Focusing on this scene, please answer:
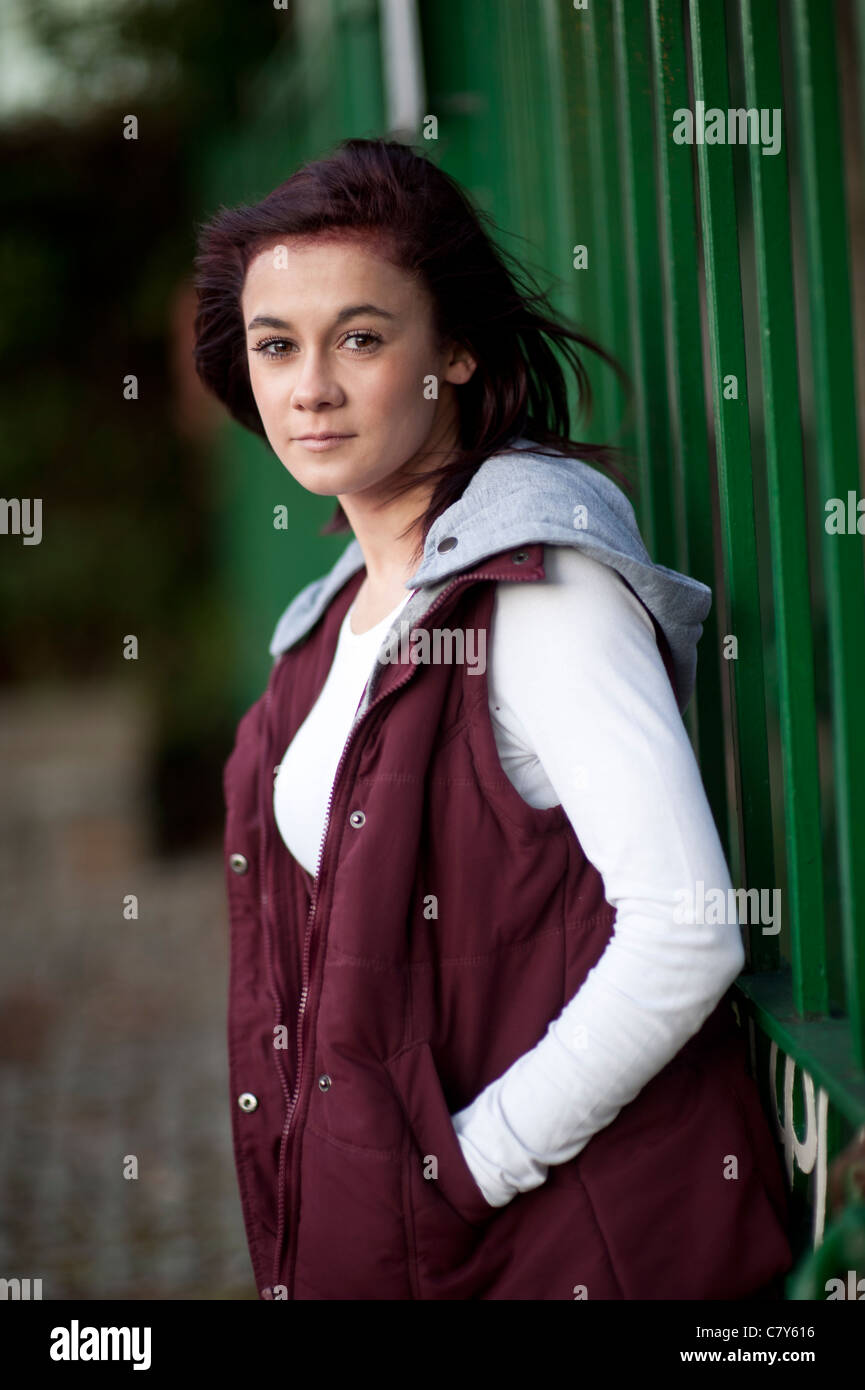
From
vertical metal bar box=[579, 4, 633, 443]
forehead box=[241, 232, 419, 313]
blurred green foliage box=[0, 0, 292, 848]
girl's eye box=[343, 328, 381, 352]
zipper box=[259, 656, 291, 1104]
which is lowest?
zipper box=[259, 656, 291, 1104]

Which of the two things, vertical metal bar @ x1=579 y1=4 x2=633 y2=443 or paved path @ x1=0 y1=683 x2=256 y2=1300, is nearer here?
vertical metal bar @ x1=579 y1=4 x2=633 y2=443

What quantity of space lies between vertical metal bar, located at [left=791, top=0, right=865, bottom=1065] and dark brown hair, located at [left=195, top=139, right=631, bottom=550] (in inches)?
21.6

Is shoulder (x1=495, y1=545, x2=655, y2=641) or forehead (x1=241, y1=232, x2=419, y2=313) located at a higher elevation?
forehead (x1=241, y1=232, x2=419, y2=313)

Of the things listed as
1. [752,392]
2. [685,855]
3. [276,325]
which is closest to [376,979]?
[685,855]

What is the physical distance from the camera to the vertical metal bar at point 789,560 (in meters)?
1.70

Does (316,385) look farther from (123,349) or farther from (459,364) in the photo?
(123,349)

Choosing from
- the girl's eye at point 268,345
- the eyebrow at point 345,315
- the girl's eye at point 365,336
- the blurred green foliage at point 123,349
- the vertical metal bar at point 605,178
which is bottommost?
the girl's eye at point 365,336

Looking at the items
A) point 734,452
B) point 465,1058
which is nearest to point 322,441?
point 734,452

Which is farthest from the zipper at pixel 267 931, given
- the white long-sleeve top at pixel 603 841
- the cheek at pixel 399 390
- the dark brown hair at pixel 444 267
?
the cheek at pixel 399 390

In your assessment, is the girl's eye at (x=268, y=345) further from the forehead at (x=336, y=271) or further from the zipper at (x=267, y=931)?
the zipper at (x=267, y=931)

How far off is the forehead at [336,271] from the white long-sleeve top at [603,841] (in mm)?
502

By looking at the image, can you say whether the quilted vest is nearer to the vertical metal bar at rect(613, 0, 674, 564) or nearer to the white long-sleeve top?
the white long-sleeve top

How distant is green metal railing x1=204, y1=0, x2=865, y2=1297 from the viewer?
1.49 m

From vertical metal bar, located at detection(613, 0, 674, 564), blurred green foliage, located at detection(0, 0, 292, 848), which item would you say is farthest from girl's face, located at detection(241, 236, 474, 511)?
blurred green foliage, located at detection(0, 0, 292, 848)
